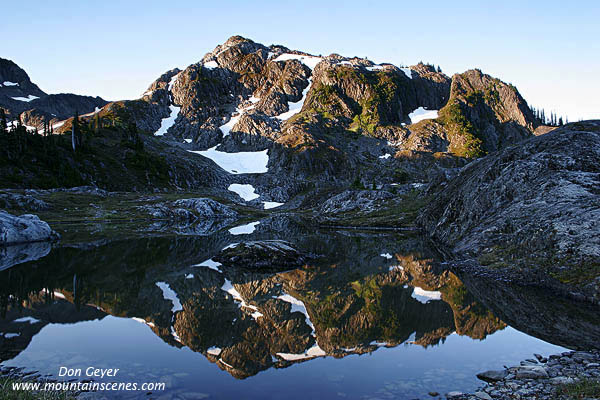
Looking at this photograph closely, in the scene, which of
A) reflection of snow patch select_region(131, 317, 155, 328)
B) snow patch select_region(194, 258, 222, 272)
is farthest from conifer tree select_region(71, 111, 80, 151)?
reflection of snow patch select_region(131, 317, 155, 328)

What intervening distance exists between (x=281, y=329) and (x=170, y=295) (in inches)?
404

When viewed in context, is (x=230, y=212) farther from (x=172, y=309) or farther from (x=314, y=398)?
(x=314, y=398)

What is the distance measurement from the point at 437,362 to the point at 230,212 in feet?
391

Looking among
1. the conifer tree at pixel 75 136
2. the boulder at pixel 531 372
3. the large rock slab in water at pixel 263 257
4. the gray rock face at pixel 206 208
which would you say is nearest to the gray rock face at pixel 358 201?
the gray rock face at pixel 206 208

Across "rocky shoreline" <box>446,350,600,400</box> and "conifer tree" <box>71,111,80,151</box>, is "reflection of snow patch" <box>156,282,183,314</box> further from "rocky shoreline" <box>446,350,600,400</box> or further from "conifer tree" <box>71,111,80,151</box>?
"conifer tree" <box>71,111,80,151</box>

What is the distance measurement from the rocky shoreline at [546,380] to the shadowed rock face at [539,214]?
1011 cm


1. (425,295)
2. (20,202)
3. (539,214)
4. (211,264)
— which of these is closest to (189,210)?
(20,202)

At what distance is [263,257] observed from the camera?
36.6m

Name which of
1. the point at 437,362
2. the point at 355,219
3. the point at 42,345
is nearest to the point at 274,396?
the point at 437,362

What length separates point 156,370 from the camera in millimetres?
12766

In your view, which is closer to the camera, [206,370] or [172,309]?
[206,370]

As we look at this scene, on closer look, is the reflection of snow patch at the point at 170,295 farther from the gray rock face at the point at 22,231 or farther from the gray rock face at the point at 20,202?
the gray rock face at the point at 20,202

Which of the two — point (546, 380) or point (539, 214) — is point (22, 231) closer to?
point (546, 380)

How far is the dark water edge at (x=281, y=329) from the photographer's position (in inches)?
487
